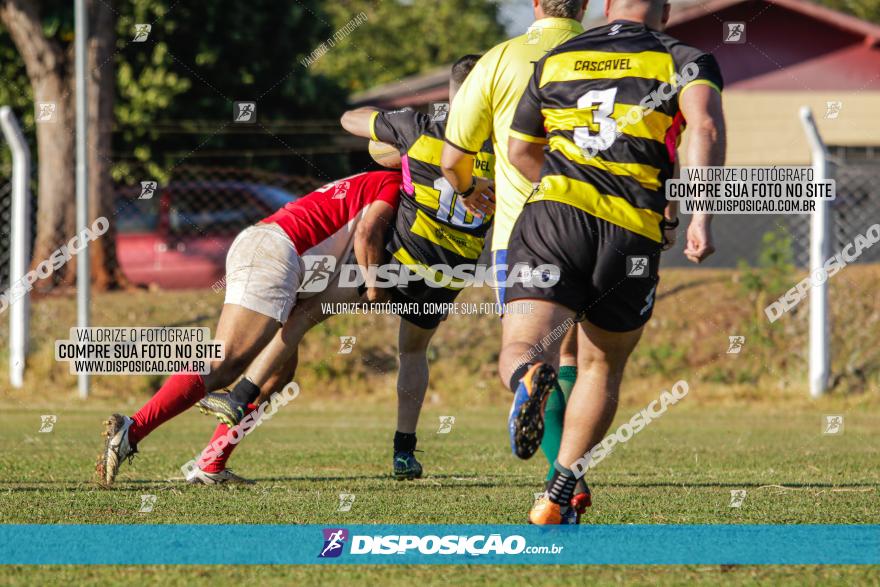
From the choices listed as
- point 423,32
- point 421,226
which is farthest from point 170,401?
point 423,32

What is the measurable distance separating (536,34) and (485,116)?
2.13 ft

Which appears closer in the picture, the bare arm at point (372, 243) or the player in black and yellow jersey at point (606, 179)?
the player in black and yellow jersey at point (606, 179)

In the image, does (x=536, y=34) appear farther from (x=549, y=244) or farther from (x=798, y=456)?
(x=798, y=456)

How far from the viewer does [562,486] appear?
4.92 meters

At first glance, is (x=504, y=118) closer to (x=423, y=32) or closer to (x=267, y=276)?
(x=267, y=276)

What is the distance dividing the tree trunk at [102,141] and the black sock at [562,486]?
11379mm

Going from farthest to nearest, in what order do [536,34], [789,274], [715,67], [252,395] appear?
1. [789,274]
2. [252,395]
3. [536,34]
4. [715,67]

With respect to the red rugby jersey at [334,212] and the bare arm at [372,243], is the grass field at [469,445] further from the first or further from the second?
the red rugby jersey at [334,212]

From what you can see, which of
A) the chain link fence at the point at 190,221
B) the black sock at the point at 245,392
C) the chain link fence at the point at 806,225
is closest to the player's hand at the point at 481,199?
the black sock at the point at 245,392

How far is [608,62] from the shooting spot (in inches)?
186

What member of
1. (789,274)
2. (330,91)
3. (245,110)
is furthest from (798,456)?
(330,91)

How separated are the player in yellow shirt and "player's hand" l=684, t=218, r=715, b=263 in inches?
33.2

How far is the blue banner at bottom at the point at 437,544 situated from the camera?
435cm

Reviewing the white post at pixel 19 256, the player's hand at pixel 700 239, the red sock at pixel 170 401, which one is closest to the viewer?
the player's hand at pixel 700 239
